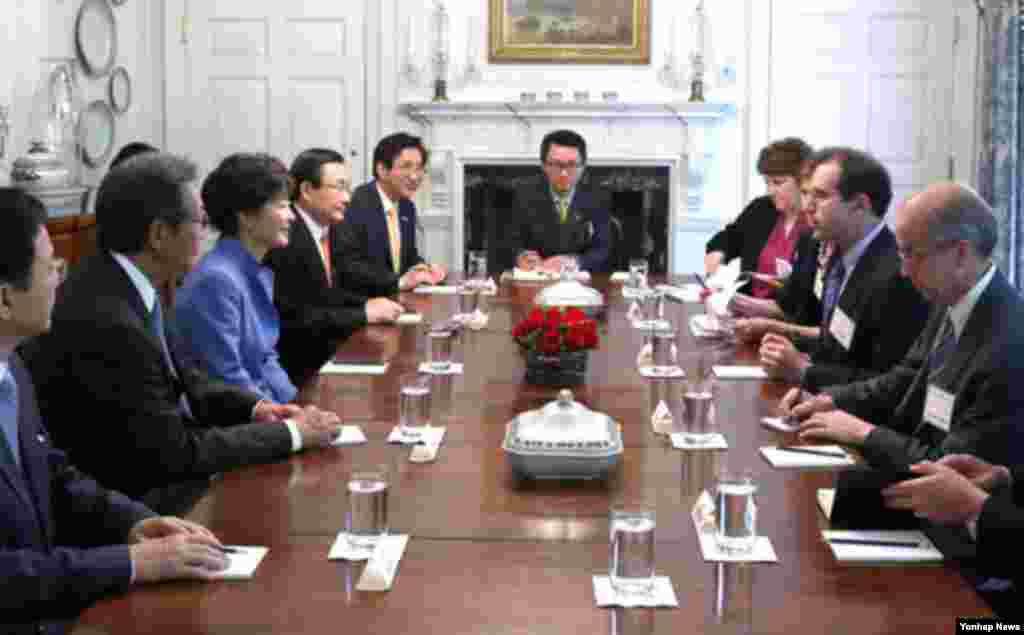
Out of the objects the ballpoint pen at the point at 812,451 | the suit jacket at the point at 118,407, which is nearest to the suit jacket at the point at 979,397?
the ballpoint pen at the point at 812,451

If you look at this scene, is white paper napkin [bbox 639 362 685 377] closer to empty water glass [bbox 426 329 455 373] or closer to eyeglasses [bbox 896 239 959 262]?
empty water glass [bbox 426 329 455 373]

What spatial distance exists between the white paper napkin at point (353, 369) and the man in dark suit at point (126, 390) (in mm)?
852

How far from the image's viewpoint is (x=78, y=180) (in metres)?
8.09

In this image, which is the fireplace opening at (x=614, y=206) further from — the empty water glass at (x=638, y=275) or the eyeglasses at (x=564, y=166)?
the empty water glass at (x=638, y=275)

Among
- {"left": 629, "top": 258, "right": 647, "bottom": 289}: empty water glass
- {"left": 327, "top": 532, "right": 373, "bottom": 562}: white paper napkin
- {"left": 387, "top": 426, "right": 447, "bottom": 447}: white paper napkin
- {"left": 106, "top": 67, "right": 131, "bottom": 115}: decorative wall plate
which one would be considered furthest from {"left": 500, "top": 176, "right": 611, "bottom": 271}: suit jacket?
{"left": 327, "top": 532, "right": 373, "bottom": 562}: white paper napkin

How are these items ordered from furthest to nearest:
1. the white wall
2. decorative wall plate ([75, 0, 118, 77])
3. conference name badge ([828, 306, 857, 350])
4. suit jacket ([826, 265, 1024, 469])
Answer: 1. decorative wall plate ([75, 0, 118, 77])
2. the white wall
3. conference name badge ([828, 306, 857, 350])
4. suit jacket ([826, 265, 1024, 469])

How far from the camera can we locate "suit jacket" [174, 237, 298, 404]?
146 inches

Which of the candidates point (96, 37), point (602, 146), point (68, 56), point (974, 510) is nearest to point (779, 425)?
point (974, 510)

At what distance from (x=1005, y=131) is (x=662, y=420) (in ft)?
16.8

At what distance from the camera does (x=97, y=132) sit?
8383mm

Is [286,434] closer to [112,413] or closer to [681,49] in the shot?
[112,413]

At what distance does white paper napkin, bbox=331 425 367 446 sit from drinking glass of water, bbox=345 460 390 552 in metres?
0.75

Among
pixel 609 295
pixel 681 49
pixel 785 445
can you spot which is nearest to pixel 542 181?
pixel 609 295

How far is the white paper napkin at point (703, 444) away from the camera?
10.1 ft
